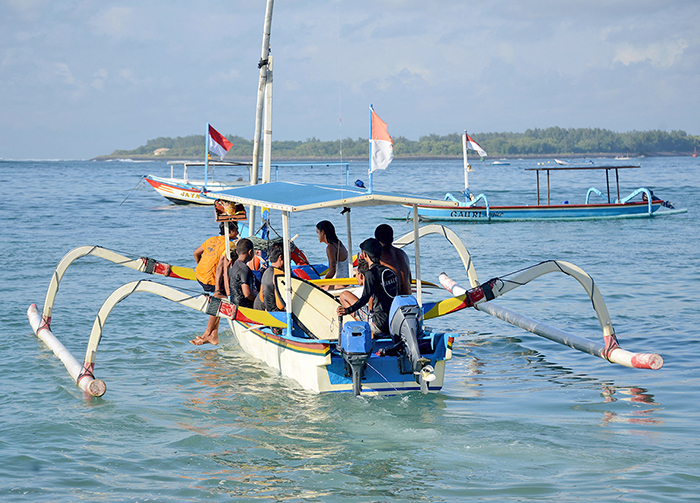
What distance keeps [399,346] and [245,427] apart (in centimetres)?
198

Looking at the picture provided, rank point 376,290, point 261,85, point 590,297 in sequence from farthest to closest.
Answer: point 261,85, point 590,297, point 376,290

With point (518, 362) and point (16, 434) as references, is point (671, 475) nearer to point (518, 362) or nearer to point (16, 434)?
point (518, 362)

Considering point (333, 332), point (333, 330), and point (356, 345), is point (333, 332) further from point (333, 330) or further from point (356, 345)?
point (356, 345)

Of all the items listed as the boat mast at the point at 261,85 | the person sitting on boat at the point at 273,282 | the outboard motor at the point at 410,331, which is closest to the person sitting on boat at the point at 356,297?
the outboard motor at the point at 410,331

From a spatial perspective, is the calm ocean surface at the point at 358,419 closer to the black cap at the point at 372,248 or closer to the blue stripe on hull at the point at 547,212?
the black cap at the point at 372,248

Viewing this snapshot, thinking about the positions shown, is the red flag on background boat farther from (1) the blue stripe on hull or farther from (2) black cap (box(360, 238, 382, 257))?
(2) black cap (box(360, 238, 382, 257))

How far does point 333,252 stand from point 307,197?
108 inches

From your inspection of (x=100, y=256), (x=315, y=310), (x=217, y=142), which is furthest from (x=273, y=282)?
(x=217, y=142)

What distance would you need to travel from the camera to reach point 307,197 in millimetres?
8258

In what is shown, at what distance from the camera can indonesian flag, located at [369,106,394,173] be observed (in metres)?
7.52

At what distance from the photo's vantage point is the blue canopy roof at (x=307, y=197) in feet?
25.1

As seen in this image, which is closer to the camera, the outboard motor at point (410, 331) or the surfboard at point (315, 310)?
the outboard motor at point (410, 331)

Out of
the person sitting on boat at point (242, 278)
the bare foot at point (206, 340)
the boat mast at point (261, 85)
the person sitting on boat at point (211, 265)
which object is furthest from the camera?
the boat mast at point (261, 85)

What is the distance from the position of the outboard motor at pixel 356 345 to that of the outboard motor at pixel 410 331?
39 cm
